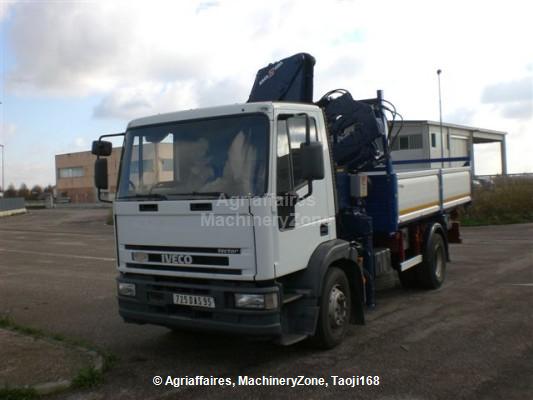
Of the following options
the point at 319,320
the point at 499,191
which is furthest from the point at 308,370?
the point at 499,191

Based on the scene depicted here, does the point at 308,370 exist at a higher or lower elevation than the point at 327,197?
lower

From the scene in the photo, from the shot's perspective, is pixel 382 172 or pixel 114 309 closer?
pixel 382 172

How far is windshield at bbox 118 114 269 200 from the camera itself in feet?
17.3

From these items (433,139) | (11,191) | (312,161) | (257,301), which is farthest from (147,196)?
(11,191)

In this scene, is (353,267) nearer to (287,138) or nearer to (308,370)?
(308,370)

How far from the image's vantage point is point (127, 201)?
19.4ft

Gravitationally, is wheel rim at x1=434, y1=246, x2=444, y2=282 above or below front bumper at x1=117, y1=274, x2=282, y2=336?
below

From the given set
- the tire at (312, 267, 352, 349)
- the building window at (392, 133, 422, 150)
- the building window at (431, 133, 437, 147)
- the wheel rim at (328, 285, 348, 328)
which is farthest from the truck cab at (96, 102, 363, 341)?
the building window at (431, 133, 437, 147)

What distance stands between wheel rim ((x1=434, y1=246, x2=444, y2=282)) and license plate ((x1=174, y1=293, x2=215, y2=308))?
17.9 ft

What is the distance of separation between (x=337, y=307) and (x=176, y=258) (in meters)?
1.94

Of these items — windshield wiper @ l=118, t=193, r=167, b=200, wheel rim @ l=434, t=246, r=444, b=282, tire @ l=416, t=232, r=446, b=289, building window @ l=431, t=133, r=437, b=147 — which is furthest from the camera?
building window @ l=431, t=133, r=437, b=147

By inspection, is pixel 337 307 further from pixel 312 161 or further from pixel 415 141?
pixel 415 141

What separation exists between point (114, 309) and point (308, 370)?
422cm

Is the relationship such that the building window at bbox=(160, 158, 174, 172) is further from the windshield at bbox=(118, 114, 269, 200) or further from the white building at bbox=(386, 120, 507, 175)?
the white building at bbox=(386, 120, 507, 175)
